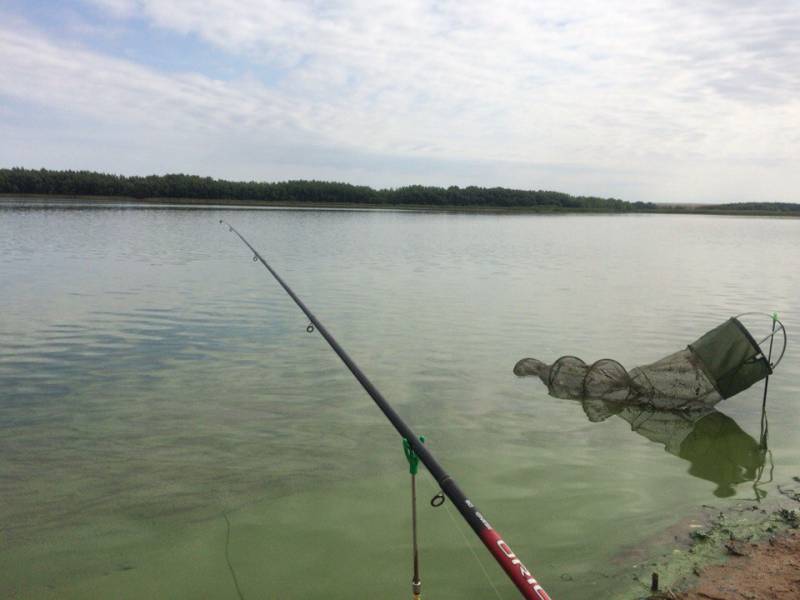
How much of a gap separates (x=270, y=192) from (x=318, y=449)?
128 m

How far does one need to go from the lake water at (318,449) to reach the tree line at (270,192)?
106m

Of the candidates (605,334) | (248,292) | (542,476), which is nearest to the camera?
(542,476)

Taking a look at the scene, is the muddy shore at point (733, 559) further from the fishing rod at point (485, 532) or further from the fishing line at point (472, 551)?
the fishing rod at point (485, 532)

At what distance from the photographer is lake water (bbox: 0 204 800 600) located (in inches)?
195

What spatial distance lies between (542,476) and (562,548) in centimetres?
143

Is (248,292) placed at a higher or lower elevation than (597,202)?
lower

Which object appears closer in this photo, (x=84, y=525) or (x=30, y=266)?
(x=84, y=525)

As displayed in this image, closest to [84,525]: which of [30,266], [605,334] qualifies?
[605,334]

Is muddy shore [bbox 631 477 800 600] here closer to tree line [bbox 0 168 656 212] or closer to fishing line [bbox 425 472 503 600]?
fishing line [bbox 425 472 503 600]

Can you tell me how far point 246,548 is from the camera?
5172 millimetres

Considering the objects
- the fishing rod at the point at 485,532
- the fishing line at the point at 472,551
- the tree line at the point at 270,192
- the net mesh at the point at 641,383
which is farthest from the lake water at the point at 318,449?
the tree line at the point at 270,192

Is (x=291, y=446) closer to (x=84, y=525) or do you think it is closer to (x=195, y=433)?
(x=195, y=433)

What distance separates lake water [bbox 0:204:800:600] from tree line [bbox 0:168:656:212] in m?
106

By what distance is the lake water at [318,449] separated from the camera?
4.94 metres
